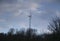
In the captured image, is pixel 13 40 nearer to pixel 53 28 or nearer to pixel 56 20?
pixel 53 28

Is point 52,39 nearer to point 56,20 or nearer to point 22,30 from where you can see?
point 56,20

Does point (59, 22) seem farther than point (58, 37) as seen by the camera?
Yes

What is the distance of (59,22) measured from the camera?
53656mm

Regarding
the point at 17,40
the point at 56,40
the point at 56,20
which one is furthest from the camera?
the point at 56,20

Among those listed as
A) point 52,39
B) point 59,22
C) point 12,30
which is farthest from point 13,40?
point 12,30

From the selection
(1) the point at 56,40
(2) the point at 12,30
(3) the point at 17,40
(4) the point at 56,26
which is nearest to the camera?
(1) the point at 56,40

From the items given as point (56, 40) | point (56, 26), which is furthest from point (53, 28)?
point (56, 40)

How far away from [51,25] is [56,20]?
238cm

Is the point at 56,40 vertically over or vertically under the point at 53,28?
under

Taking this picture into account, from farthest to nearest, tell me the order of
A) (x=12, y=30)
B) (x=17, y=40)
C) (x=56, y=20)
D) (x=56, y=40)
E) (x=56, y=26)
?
(x=12, y=30)
(x=56, y=20)
(x=56, y=26)
(x=17, y=40)
(x=56, y=40)

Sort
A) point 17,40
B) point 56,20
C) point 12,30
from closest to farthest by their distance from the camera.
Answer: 1. point 17,40
2. point 56,20
3. point 12,30

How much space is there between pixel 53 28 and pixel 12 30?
42.6 meters

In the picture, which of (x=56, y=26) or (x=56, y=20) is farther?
(x=56, y=20)

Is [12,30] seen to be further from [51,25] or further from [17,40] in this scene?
[17,40]
